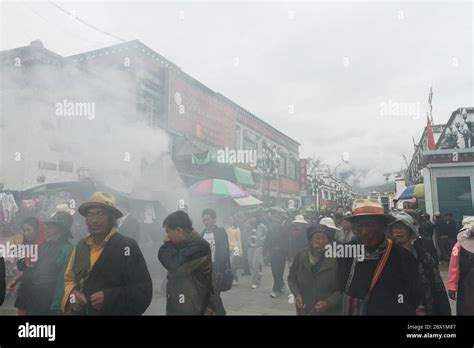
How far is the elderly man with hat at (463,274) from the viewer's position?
3.13 metres

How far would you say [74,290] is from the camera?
2.41m

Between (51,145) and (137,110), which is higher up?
(137,110)

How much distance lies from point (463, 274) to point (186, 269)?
2853mm

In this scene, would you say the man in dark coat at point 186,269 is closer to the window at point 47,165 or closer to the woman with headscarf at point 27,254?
the woman with headscarf at point 27,254

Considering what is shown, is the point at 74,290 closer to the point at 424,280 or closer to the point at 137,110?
the point at 424,280

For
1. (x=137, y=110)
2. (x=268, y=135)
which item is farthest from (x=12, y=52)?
(x=268, y=135)

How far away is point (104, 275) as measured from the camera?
2.38 m

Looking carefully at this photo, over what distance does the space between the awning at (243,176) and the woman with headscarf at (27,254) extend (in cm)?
752

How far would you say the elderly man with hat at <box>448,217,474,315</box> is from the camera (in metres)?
3.13

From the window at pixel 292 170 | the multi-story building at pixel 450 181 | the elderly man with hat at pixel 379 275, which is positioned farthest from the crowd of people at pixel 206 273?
the window at pixel 292 170

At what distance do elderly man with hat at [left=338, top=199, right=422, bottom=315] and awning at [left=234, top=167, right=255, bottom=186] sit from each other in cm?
897

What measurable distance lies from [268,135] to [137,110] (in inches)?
384

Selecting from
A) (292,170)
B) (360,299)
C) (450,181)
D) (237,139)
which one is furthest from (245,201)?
(292,170)

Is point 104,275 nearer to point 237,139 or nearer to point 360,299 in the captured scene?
point 360,299
